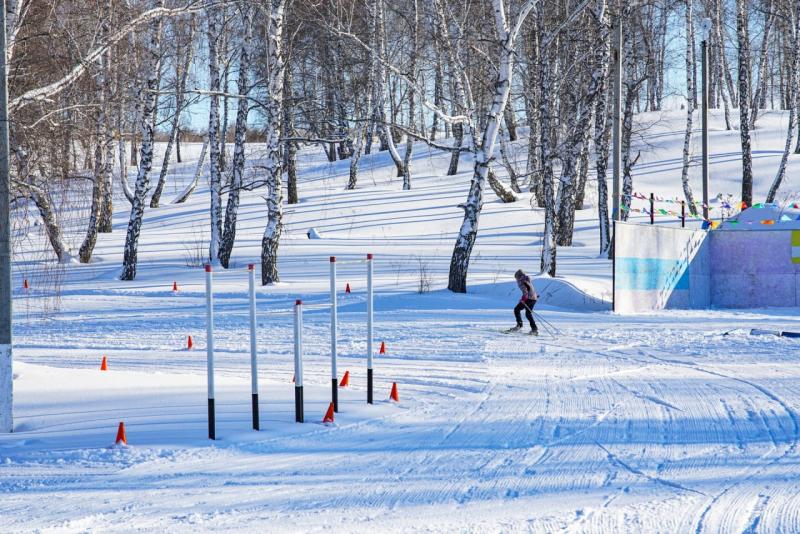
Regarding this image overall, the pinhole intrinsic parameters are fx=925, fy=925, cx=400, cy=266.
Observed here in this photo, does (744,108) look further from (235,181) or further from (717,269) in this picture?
(235,181)

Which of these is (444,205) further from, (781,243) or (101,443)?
(101,443)

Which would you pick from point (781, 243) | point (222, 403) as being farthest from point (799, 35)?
point (222, 403)

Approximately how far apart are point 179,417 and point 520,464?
3412 millimetres

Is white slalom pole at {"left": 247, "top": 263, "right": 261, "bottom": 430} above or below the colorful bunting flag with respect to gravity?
below

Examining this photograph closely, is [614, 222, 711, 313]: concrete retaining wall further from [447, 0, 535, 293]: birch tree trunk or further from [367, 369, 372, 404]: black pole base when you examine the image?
[367, 369, 372, 404]: black pole base

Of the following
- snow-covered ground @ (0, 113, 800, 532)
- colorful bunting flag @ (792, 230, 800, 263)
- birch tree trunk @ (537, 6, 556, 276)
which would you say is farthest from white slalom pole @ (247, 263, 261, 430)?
colorful bunting flag @ (792, 230, 800, 263)

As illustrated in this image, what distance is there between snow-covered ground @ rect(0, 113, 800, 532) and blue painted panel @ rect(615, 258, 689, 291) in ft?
3.02

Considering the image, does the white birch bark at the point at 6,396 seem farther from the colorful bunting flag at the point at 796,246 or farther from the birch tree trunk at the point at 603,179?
the birch tree trunk at the point at 603,179

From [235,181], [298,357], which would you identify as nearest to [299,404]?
[298,357]

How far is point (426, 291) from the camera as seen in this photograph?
69.4ft

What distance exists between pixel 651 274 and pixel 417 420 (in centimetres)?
1334

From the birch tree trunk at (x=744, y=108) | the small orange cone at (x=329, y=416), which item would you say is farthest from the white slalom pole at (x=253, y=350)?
the birch tree trunk at (x=744, y=108)

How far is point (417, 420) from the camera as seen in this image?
9.03m

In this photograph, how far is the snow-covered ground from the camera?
6.04m
